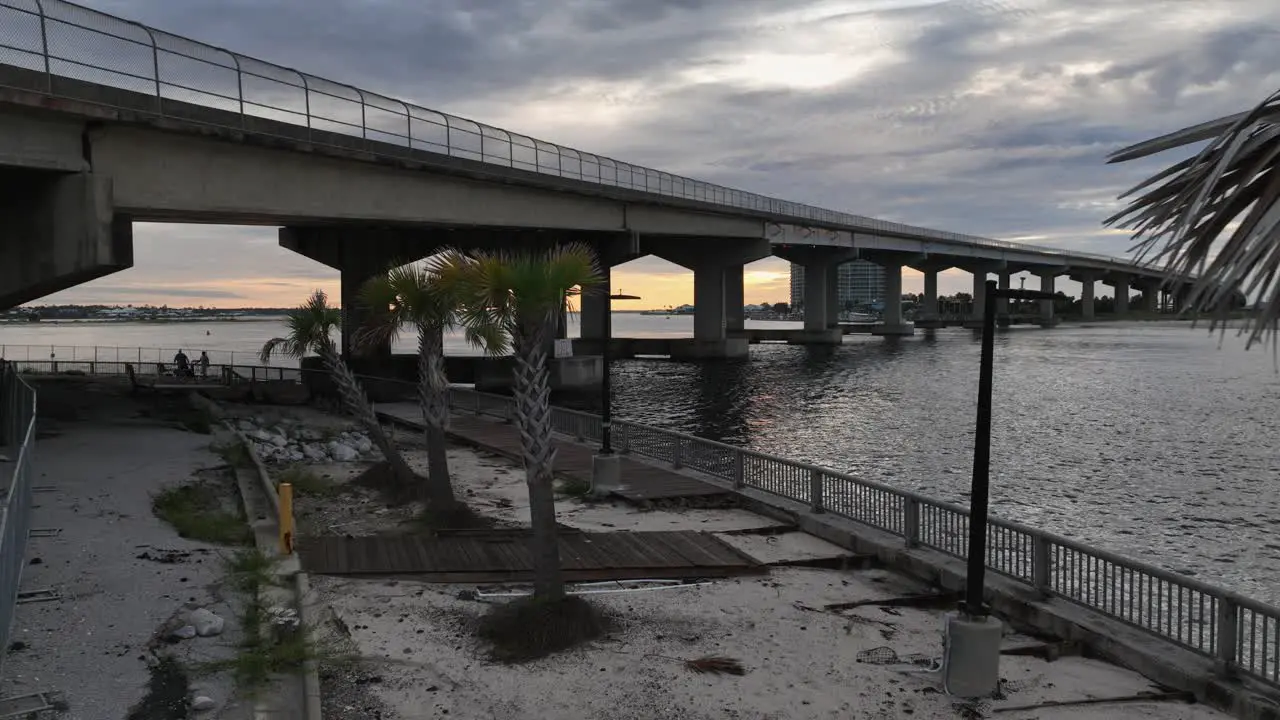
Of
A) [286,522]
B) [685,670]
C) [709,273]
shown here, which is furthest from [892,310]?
[685,670]

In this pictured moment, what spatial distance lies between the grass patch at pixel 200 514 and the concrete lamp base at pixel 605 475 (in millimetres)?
6814

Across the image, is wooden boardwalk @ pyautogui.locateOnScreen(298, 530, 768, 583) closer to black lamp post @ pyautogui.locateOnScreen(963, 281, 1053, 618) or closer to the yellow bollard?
the yellow bollard

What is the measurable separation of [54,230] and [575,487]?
46.8ft

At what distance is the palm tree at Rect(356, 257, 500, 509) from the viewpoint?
Result: 55.2ft

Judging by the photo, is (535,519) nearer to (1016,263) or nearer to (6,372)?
(6,372)

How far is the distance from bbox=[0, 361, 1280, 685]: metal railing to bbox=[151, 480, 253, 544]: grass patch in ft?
17.7

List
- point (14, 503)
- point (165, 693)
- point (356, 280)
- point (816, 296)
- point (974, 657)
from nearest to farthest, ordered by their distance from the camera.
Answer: point (165, 693) < point (974, 657) < point (14, 503) < point (356, 280) < point (816, 296)

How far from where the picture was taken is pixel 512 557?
44.9 feet

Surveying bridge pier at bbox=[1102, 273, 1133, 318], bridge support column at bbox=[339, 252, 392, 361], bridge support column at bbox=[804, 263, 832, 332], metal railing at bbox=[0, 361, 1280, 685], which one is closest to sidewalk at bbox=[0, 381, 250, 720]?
metal railing at bbox=[0, 361, 1280, 685]

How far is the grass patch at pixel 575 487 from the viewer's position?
19.5 meters

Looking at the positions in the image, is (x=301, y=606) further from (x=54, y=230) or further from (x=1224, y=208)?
(x=54, y=230)

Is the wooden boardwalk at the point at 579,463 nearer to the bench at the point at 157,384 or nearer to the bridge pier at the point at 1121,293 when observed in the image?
the bench at the point at 157,384

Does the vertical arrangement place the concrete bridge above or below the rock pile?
above

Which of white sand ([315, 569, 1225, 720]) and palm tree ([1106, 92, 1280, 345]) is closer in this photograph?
palm tree ([1106, 92, 1280, 345])
